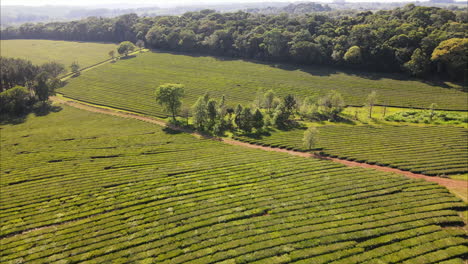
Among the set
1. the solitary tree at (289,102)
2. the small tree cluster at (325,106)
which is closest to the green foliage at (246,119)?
the solitary tree at (289,102)

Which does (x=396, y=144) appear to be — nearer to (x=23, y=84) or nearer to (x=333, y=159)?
(x=333, y=159)

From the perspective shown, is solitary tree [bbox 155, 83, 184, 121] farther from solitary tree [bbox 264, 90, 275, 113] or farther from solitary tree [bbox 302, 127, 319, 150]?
solitary tree [bbox 302, 127, 319, 150]

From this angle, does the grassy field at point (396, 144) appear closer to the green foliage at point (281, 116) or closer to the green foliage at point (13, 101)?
the green foliage at point (281, 116)

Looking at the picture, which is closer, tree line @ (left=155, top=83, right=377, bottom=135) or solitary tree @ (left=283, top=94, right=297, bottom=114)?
tree line @ (left=155, top=83, right=377, bottom=135)

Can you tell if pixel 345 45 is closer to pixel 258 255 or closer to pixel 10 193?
pixel 258 255

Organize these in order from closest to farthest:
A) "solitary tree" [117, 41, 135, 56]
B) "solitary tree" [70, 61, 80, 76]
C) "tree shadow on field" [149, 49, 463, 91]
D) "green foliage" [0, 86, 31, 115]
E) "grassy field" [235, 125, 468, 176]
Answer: "grassy field" [235, 125, 468, 176] → "green foliage" [0, 86, 31, 115] → "tree shadow on field" [149, 49, 463, 91] → "solitary tree" [70, 61, 80, 76] → "solitary tree" [117, 41, 135, 56]

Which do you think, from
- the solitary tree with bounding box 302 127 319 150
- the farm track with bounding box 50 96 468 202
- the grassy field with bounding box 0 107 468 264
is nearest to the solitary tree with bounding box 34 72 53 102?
the farm track with bounding box 50 96 468 202

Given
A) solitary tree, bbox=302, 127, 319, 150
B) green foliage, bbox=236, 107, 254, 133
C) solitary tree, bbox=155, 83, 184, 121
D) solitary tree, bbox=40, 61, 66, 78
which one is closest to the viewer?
solitary tree, bbox=302, 127, 319, 150

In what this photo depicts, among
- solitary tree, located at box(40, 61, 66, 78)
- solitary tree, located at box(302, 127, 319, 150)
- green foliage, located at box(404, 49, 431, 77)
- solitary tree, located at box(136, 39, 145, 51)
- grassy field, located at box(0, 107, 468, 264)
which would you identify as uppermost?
solitary tree, located at box(136, 39, 145, 51)

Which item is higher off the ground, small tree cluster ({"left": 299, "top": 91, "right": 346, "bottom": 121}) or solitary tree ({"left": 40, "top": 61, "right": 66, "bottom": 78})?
solitary tree ({"left": 40, "top": 61, "right": 66, "bottom": 78})
